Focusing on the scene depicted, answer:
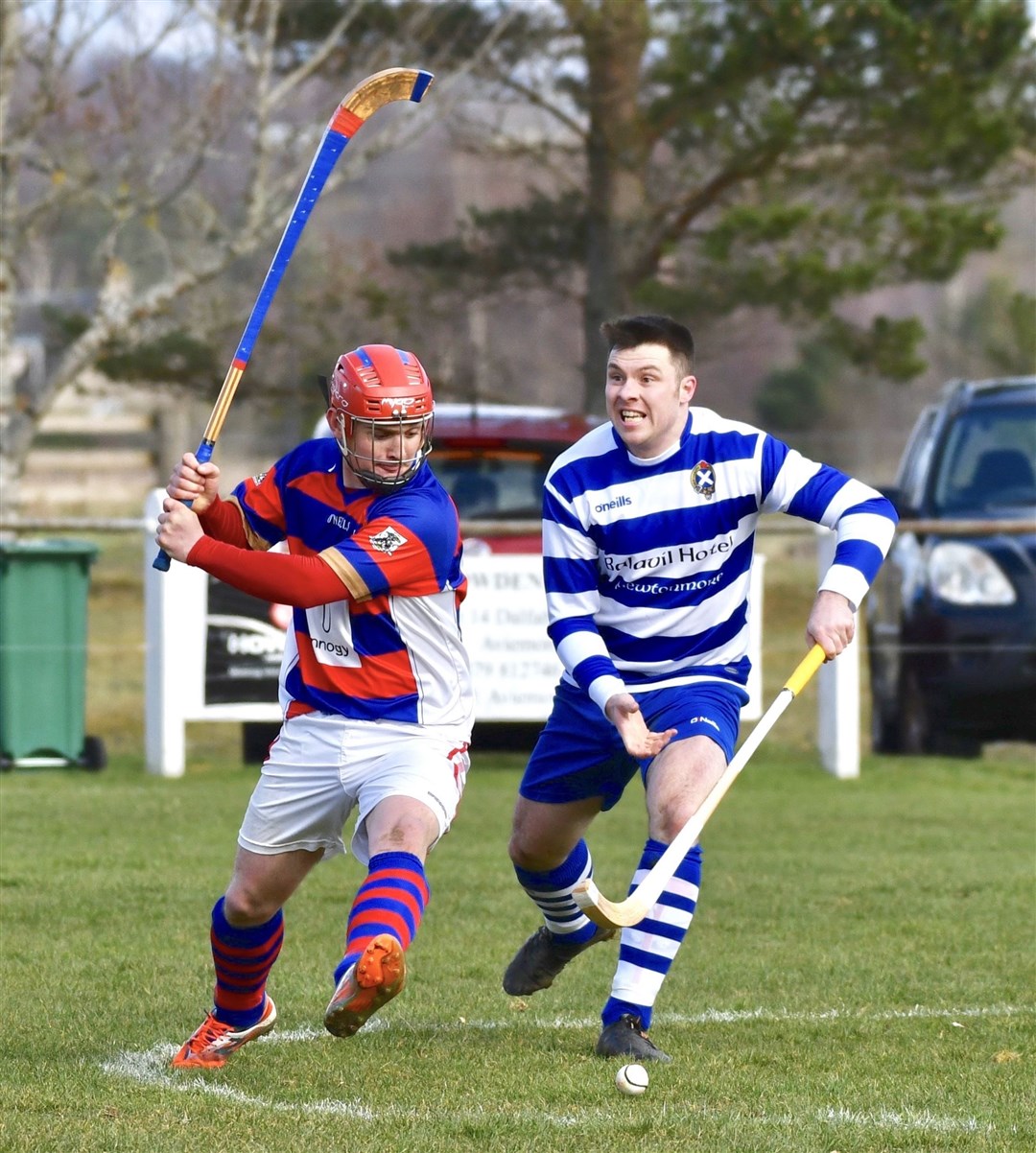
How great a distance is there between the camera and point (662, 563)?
5.38m

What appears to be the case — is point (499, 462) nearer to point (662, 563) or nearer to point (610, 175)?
point (662, 563)

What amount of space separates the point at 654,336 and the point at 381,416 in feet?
3.23

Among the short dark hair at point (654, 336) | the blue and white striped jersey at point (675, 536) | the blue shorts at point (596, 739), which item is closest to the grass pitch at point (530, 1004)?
the blue shorts at point (596, 739)

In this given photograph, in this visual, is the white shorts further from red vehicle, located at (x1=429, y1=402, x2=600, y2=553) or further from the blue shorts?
red vehicle, located at (x1=429, y1=402, x2=600, y2=553)

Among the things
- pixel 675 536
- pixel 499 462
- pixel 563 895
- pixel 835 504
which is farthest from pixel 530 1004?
pixel 499 462

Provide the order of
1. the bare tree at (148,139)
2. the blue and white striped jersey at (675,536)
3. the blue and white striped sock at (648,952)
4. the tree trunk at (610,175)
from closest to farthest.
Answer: the blue and white striped sock at (648,952) → the blue and white striped jersey at (675,536) → the bare tree at (148,139) → the tree trunk at (610,175)

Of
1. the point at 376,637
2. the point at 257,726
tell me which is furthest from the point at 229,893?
the point at 257,726

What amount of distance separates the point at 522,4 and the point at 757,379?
41.2 meters

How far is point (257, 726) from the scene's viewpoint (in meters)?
11.7

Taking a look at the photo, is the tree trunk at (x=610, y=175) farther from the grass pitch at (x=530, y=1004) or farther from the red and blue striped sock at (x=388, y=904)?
the red and blue striped sock at (x=388, y=904)

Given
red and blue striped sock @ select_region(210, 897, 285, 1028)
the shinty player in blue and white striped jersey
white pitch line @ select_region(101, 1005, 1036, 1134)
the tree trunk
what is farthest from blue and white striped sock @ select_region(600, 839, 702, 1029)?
the tree trunk

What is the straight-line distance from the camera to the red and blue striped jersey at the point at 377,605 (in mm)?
4727

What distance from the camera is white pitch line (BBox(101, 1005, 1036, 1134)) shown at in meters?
4.39

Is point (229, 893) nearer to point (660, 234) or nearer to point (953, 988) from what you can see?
point (953, 988)
